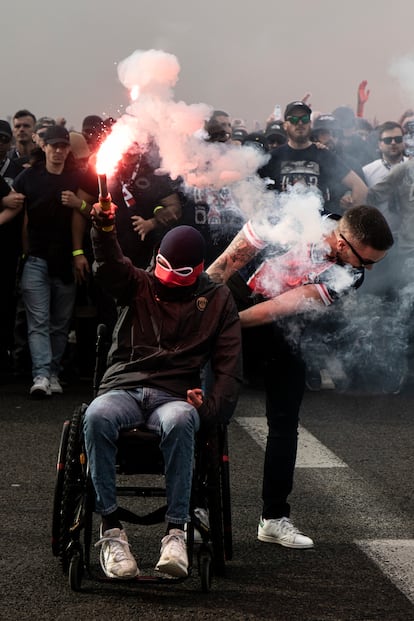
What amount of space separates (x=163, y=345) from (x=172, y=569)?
105 centimetres

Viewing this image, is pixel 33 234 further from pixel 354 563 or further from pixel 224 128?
pixel 354 563

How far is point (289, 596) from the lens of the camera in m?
5.10

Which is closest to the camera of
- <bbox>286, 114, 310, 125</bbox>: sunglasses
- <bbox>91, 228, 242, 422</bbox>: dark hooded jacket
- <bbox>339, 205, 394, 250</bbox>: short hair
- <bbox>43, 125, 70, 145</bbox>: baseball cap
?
<bbox>91, 228, 242, 422</bbox>: dark hooded jacket

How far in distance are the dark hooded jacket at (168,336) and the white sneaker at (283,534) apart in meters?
0.80

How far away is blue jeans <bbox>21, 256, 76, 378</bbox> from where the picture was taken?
10164mm

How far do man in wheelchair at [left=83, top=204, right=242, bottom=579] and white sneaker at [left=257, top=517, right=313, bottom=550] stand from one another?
788mm

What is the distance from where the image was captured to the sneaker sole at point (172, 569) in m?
4.92

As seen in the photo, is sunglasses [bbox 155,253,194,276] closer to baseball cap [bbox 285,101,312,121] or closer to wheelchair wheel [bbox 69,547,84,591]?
wheelchair wheel [bbox 69,547,84,591]

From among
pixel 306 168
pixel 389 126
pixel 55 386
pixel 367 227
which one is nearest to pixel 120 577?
pixel 367 227

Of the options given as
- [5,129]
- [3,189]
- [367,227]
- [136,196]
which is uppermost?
[5,129]

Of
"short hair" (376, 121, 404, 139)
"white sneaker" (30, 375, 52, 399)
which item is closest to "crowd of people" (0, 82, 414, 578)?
"white sneaker" (30, 375, 52, 399)

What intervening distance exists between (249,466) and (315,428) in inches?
54.2

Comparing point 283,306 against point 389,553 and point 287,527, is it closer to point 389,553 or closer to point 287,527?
point 287,527

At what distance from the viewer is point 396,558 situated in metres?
5.66
